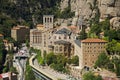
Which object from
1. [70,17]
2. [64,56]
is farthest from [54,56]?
[70,17]

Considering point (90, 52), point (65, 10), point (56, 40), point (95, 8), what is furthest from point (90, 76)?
point (65, 10)

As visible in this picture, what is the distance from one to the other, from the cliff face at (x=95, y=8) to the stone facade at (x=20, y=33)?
8.33m

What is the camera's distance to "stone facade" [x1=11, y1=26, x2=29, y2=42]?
84.6m

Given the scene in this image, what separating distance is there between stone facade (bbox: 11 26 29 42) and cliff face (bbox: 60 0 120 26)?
8.33 meters

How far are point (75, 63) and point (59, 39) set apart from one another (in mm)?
6110

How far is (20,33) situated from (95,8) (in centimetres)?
1362

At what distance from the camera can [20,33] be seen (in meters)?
85.5

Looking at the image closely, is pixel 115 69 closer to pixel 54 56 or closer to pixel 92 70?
pixel 92 70

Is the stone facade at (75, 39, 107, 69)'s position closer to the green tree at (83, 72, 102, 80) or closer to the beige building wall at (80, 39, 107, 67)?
the beige building wall at (80, 39, 107, 67)

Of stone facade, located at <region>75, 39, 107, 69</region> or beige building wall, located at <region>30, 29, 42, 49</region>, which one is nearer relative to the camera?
stone facade, located at <region>75, 39, 107, 69</region>

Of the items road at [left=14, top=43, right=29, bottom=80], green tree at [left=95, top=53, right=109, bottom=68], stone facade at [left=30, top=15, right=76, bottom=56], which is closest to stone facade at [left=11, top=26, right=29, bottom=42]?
road at [left=14, top=43, right=29, bottom=80]

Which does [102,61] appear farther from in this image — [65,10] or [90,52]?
[65,10]

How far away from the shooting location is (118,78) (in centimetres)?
5247

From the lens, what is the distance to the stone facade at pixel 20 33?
84637mm
